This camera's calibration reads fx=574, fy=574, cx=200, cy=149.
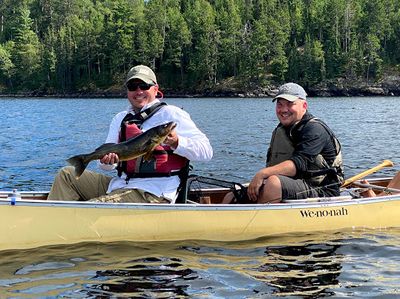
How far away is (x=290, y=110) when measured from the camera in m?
7.92

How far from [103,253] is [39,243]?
812 mm

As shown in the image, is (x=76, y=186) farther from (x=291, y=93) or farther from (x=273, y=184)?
(x=291, y=93)

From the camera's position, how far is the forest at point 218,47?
96125mm

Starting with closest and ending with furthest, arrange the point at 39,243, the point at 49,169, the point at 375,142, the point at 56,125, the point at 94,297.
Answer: the point at 94,297
the point at 39,243
the point at 49,169
the point at 375,142
the point at 56,125

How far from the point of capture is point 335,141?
805 centimetres

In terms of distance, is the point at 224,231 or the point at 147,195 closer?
the point at 147,195

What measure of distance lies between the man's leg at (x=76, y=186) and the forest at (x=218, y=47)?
3451 inches

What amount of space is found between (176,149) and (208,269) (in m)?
1.50

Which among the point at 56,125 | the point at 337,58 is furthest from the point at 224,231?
the point at 337,58

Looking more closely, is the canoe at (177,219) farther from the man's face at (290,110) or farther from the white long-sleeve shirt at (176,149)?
the man's face at (290,110)

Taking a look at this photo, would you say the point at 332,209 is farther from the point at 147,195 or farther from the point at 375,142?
the point at 375,142

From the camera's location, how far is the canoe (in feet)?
23.3

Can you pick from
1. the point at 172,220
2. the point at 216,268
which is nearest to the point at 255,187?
the point at 172,220

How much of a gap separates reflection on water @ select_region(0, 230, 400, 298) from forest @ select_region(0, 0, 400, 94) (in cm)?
8726
